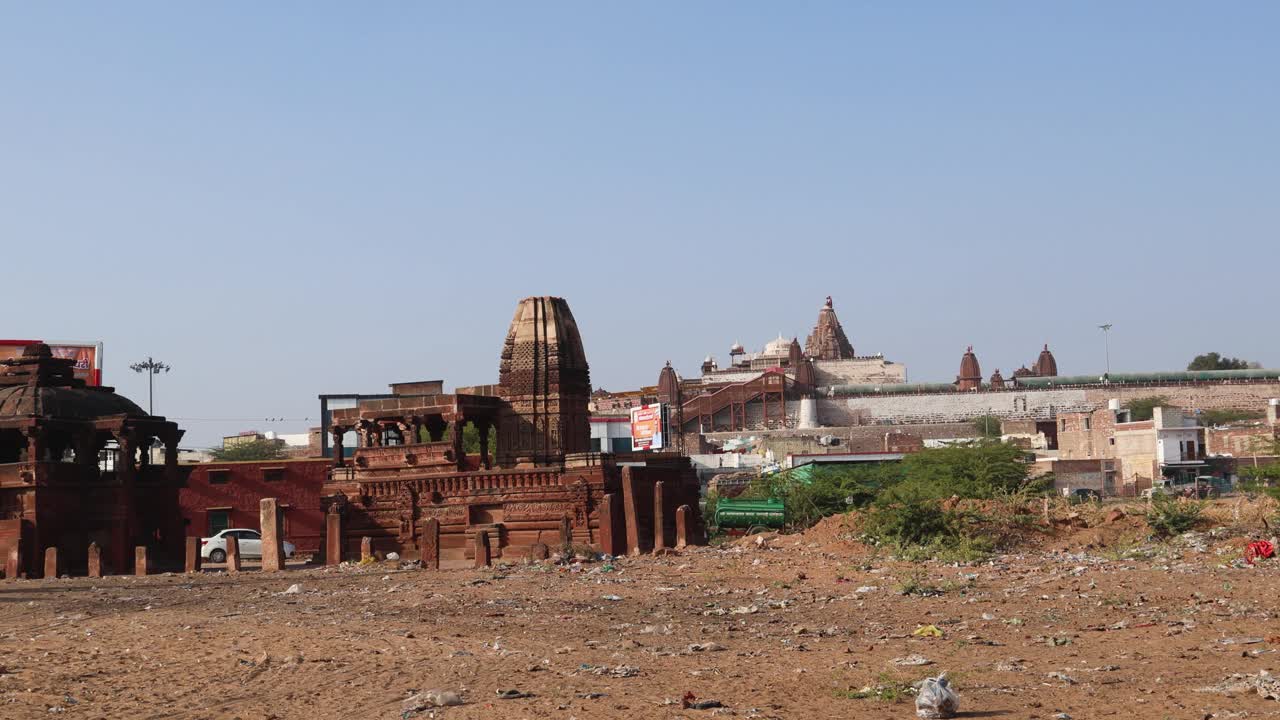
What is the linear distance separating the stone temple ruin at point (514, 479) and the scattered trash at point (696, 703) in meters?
18.5

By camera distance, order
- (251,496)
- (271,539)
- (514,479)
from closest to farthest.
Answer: (271,539), (514,479), (251,496)

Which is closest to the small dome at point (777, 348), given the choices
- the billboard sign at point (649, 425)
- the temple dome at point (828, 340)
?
the temple dome at point (828, 340)

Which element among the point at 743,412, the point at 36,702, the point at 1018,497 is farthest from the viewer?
the point at 743,412

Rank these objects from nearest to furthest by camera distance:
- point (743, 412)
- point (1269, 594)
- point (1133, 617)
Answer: point (1133, 617) → point (1269, 594) → point (743, 412)

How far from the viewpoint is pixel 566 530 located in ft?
104

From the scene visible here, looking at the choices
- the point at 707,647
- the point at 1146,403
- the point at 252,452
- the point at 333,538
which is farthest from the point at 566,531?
the point at 1146,403

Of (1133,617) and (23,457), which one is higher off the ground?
(23,457)

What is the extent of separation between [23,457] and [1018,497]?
860 inches

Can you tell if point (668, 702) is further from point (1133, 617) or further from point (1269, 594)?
point (1269, 594)

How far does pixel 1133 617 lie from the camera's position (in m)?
16.6

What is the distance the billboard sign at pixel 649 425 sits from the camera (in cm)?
7188

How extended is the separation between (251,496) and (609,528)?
18.6 meters

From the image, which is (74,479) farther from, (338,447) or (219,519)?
(219,519)

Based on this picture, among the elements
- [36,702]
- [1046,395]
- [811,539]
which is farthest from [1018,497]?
[1046,395]
